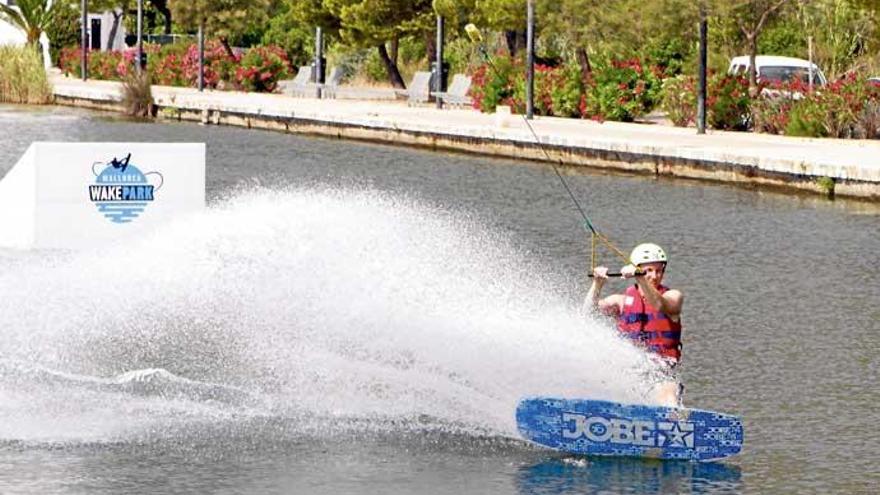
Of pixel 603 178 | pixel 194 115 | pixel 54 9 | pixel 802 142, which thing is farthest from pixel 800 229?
pixel 54 9

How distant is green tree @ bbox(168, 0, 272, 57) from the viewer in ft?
214

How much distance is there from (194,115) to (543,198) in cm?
2318

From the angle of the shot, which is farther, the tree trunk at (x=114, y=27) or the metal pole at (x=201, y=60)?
the tree trunk at (x=114, y=27)

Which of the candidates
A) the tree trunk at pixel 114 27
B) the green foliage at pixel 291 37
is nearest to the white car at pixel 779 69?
the green foliage at pixel 291 37

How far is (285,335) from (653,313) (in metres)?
4.12

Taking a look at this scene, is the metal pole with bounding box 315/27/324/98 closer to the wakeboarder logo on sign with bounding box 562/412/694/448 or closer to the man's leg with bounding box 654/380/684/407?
the man's leg with bounding box 654/380/684/407

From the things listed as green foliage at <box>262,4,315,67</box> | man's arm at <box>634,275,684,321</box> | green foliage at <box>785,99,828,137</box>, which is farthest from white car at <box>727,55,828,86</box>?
man's arm at <box>634,275,684,321</box>

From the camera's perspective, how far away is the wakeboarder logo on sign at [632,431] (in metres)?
12.4

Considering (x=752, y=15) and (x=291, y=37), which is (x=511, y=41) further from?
(x=291, y=37)

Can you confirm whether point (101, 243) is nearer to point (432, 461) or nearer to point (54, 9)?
point (432, 461)

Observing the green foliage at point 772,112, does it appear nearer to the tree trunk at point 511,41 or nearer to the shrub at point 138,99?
the tree trunk at point 511,41

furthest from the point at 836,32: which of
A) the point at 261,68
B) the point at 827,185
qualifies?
the point at 827,185

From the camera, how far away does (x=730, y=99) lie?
4103cm

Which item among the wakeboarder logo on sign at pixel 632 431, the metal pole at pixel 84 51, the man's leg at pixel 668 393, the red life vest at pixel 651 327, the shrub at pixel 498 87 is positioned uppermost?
the metal pole at pixel 84 51
